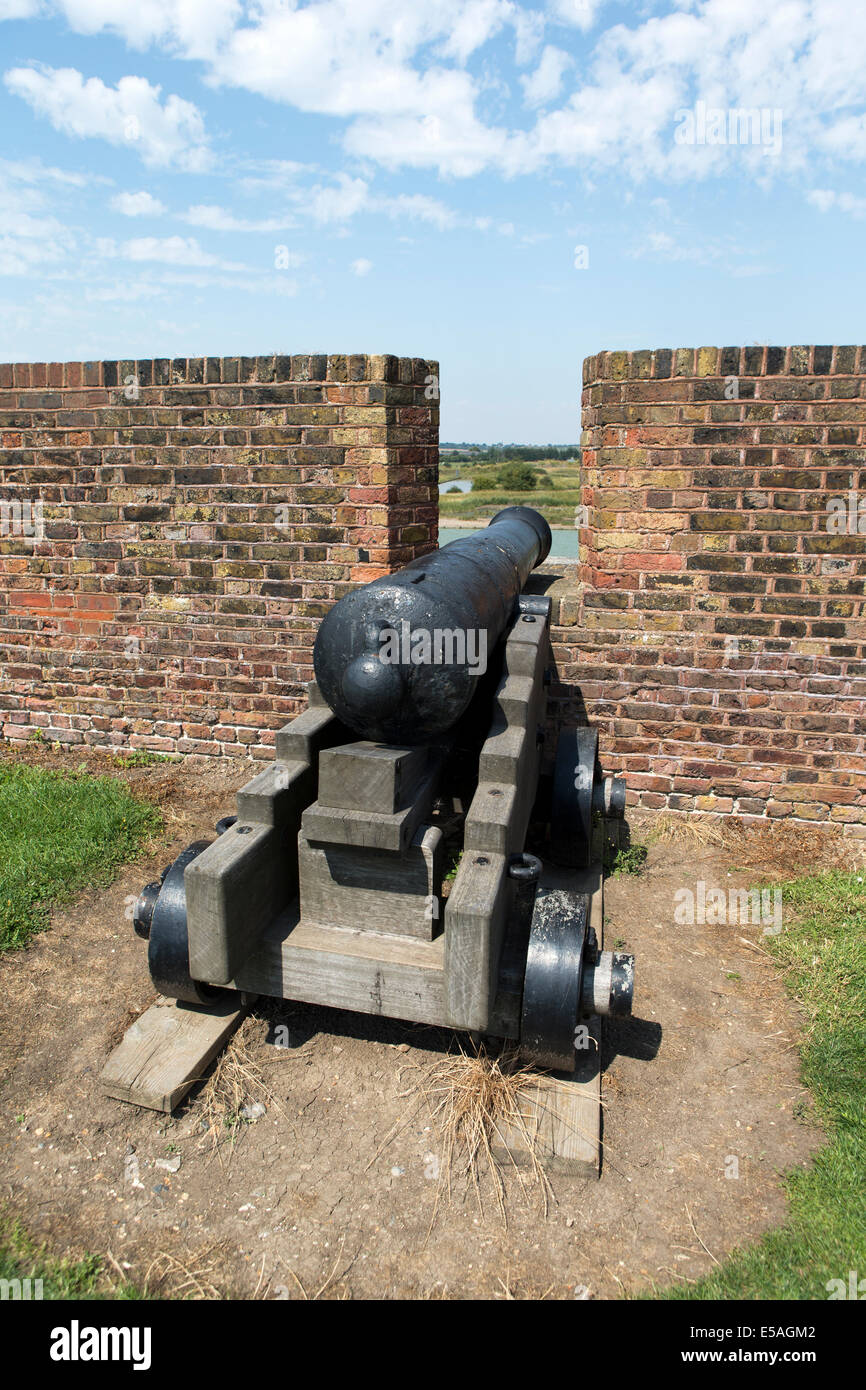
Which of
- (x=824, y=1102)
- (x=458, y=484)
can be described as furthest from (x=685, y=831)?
(x=458, y=484)

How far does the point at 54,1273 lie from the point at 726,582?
373 cm

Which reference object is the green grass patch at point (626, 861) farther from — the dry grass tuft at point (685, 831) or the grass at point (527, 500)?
the grass at point (527, 500)

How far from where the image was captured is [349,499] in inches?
→ 178

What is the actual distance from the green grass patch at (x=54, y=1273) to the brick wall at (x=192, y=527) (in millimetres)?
3053

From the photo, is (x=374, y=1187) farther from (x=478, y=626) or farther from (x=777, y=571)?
(x=777, y=571)

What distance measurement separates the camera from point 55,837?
13.3ft

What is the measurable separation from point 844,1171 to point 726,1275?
1.62ft

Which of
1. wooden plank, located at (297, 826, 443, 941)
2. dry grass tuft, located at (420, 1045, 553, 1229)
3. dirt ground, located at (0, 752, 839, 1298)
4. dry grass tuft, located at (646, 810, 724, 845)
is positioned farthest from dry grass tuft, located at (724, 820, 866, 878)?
wooden plank, located at (297, 826, 443, 941)

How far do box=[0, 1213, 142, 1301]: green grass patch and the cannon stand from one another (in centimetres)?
73

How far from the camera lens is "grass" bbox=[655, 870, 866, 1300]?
2.04 m

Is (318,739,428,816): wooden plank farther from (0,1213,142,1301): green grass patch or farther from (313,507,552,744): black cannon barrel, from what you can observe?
(0,1213,142,1301): green grass patch

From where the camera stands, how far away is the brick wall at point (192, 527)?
4.52m

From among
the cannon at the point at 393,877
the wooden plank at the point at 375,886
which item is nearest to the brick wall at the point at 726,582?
the cannon at the point at 393,877

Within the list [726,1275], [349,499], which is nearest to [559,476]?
[349,499]
